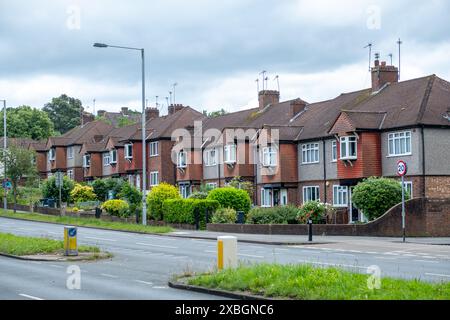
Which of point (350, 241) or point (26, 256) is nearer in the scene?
point (26, 256)

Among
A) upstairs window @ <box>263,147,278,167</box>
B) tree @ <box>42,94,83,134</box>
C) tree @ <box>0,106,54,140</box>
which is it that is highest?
tree @ <box>42,94,83,134</box>

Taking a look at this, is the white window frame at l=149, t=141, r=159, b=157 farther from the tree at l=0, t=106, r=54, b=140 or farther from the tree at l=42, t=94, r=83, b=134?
the tree at l=42, t=94, r=83, b=134

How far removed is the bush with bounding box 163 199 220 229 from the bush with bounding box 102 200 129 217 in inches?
235

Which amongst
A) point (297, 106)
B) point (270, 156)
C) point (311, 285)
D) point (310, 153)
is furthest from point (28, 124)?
point (311, 285)

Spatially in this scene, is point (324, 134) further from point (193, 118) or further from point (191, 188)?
point (193, 118)

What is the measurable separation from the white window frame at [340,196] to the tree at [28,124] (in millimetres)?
80384

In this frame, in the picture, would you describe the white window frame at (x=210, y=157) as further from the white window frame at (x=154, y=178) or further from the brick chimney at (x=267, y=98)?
the white window frame at (x=154, y=178)

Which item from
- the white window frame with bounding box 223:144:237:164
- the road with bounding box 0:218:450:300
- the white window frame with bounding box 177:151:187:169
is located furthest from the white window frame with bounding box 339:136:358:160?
the white window frame with bounding box 177:151:187:169

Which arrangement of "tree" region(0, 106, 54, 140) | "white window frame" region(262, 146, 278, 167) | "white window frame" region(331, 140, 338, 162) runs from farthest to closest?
1. "tree" region(0, 106, 54, 140)
2. "white window frame" region(262, 146, 278, 167)
3. "white window frame" region(331, 140, 338, 162)

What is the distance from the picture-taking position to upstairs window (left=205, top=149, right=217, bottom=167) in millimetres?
61219
